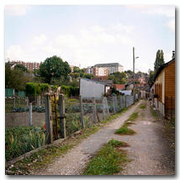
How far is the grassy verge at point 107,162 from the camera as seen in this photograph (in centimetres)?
320

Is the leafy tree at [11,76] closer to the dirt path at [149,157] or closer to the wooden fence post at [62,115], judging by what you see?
the wooden fence post at [62,115]

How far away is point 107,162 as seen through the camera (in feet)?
11.4

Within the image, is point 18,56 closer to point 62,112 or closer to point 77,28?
point 77,28

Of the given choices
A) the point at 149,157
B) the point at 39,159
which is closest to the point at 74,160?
the point at 39,159

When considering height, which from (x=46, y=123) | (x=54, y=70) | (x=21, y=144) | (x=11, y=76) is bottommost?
(x=21, y=144)

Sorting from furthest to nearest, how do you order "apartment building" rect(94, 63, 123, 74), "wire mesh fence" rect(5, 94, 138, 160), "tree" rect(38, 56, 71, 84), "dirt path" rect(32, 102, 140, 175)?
"tree" rect(38, 56, 71, 84)
"apartment building" rect(94, 63, 123, 74)
"wire mesh fence" rect(5, 94, 138, 160)
"dirt path" rect(32, 102, 140, 175)

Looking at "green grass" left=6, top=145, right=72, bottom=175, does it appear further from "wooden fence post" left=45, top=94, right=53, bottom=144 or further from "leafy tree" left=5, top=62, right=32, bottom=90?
"leafy tree" left=5, top=62, right=32, bottom=90

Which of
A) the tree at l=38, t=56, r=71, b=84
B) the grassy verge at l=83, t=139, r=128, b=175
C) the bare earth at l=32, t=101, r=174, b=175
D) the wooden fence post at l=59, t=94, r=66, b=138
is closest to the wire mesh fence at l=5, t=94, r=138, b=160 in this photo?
the wooden fence post at l=59, t=94, r=66, b=138

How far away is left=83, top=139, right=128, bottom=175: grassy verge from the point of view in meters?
3.20

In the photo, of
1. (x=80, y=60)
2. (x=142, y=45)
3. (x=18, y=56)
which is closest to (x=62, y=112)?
(x=80, y=60)

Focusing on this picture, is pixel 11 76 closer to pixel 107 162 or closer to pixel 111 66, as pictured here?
pixel 111 66

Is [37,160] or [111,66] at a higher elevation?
[111,66]

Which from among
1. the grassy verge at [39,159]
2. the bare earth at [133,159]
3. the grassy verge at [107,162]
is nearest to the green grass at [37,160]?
the grassy verge at [39,159]

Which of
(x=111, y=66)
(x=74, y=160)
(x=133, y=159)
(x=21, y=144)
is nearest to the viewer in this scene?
(x=133, y=159)
